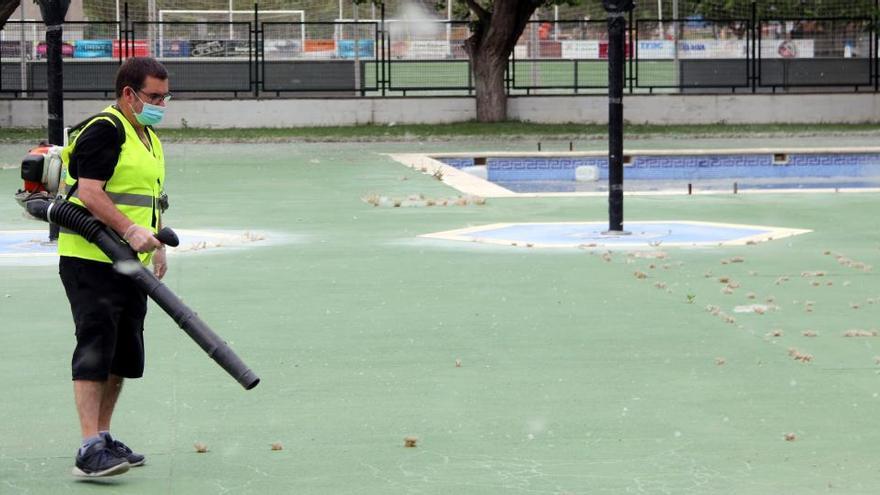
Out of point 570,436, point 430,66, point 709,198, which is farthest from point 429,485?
point 430,66

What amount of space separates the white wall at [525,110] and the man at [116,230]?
28.4 m

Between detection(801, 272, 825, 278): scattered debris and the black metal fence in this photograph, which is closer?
detection(801, 272, 825, 278): scattered debris

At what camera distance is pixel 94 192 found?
6.43 metres

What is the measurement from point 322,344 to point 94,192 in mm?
3385

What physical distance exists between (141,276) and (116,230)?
0.76ft

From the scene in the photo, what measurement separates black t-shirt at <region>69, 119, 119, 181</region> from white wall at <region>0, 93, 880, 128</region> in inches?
1123

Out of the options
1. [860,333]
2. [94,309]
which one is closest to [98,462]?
[94,309]

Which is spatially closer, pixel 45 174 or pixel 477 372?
pixel 45 174

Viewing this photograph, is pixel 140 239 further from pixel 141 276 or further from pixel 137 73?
pixel 137 73

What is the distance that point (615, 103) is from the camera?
1455 centimetres

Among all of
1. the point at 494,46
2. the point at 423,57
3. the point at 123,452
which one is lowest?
the point at 123,452

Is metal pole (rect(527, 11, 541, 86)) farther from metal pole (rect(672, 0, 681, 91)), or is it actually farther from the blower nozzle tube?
the blower nozzle tube

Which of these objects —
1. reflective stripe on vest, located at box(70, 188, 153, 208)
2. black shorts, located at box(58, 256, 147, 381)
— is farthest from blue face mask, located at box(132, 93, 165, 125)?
black shorts, located at box(58, 256, 147, 381)

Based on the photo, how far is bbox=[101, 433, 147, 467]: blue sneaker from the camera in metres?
6.70
